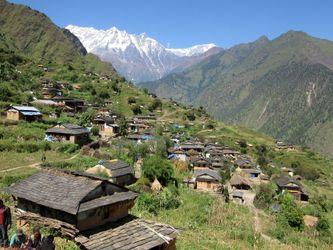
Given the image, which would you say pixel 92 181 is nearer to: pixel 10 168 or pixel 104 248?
pixel 104 248

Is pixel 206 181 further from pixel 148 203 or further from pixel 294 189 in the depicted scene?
pixel 148 203

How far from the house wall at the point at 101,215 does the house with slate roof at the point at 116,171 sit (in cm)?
2101

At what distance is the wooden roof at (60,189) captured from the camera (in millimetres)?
18684

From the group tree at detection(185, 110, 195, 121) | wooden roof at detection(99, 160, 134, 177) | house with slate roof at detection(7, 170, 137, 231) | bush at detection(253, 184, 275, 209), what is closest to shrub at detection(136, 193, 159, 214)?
wooden roof at detection(99, 160, 134, 177)

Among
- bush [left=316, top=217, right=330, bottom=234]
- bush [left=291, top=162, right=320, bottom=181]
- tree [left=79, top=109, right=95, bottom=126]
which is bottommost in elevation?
bush [left=291, top=162, right=320, bottom=181]

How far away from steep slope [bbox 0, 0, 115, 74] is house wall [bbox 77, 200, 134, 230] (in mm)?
160716

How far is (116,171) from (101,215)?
2442cm

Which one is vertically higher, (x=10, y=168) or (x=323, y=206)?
(x=10, y=168)

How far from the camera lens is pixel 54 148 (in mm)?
51438

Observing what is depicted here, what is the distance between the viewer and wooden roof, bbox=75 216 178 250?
705 inches

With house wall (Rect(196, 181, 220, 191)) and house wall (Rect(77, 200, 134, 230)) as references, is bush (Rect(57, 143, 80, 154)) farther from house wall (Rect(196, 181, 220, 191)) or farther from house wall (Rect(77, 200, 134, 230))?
house wall (Rect(77, 200, 134, 230))

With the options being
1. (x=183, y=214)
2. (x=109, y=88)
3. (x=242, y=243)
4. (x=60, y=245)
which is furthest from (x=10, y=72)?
(x=60, y=245)

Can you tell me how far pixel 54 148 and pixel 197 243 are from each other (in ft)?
98.3

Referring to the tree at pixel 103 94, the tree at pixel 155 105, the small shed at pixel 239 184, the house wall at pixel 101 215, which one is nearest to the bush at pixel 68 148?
the small shed at pixel 239 184
